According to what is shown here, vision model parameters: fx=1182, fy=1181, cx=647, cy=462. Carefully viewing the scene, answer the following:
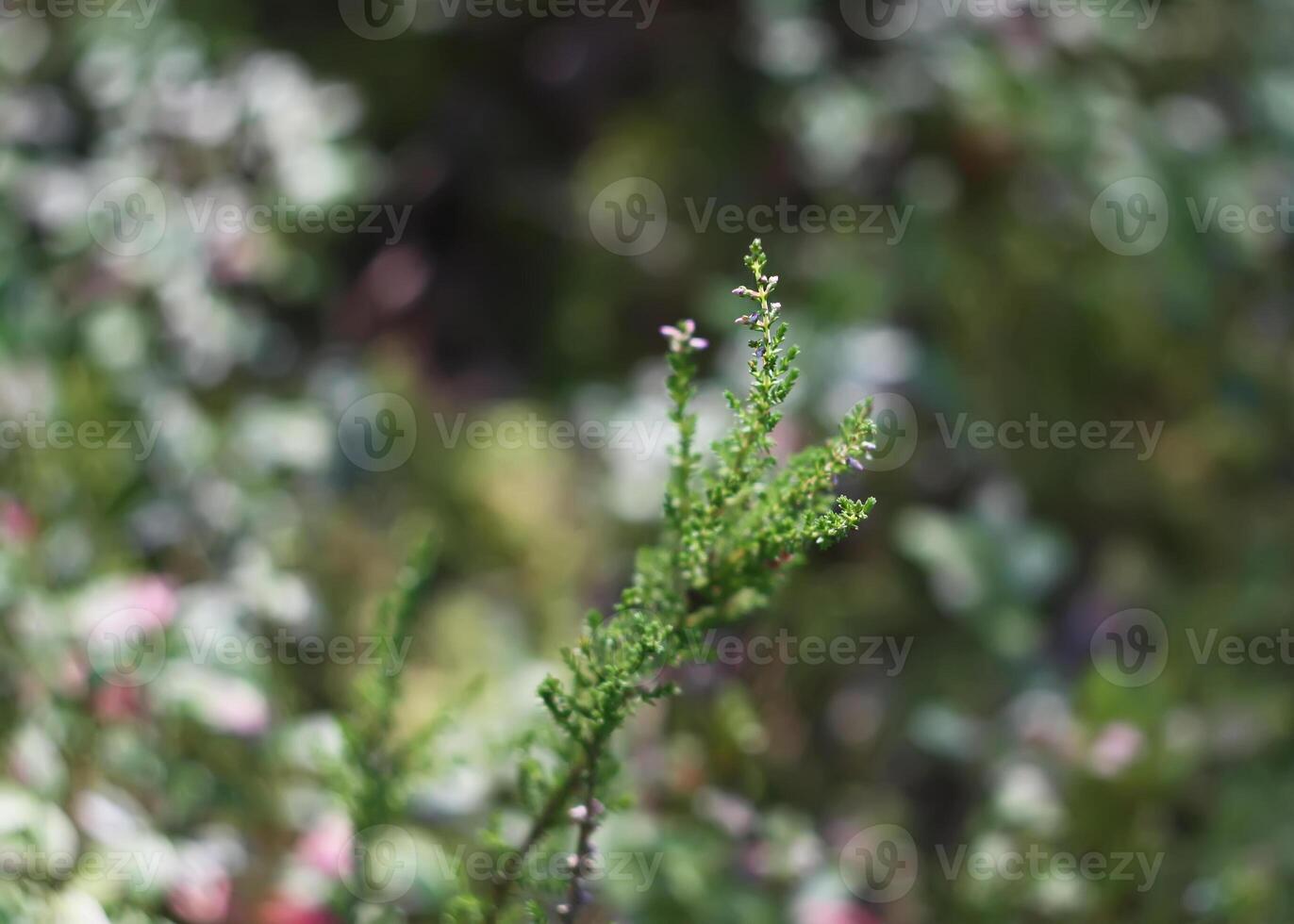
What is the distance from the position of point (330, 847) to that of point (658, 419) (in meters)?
0.76

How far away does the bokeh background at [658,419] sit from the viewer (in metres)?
1.47

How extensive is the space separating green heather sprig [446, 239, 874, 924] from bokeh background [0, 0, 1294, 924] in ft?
1.09

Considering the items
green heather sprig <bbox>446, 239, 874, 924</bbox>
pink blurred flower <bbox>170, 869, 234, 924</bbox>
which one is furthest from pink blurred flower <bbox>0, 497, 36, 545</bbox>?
green heather sprig <bbox>446, 239, 874, 924</bbox>

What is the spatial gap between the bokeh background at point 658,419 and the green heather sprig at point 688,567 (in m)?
0.33

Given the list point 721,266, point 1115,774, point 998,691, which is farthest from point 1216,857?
point 721,266

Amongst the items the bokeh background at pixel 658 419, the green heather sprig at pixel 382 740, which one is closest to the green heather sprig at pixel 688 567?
the green heather sprig at pixel 382 740

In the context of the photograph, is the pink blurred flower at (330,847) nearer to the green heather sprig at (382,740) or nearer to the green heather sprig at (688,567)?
the green heather sprig at (382,740)

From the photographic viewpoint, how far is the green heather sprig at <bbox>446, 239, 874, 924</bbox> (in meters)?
0.90

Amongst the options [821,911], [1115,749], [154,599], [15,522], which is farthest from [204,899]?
[1115,749]

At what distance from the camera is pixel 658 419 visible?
5.90 feet

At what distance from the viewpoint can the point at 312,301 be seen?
2.36 m

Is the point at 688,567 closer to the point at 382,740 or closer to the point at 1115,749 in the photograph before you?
the point at 382,740

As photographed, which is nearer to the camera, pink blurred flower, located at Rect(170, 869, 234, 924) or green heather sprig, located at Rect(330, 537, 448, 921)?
green heather sprig, located at Rect(330, 537, 448, 921)

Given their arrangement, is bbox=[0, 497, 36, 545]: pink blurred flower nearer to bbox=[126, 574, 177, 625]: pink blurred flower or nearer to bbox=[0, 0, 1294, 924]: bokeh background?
bbox=[0, 0, 1294, 924]: bokeh background
